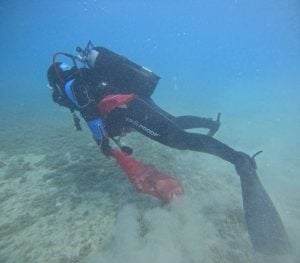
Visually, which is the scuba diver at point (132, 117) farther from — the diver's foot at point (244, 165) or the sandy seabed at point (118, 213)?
the sandy seabed at point (118, 213)

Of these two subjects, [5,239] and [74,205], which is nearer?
[5,239]

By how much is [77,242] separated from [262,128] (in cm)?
1283

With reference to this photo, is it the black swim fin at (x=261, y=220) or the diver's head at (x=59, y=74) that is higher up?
the diver's head at (x=59, y=74)

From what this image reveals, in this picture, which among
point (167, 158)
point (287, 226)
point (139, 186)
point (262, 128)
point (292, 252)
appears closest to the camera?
point (292, 252)

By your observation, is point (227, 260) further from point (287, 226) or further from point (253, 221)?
point (287, 226)

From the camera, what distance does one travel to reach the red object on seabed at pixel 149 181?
4.35 metres

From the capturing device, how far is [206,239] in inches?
157

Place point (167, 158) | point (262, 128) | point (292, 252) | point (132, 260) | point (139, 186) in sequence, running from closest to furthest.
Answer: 1. point (132, 260)
2. point (292, 252)
3. point (139, 186)
4. point (167, 158)
5. point (262, 128)

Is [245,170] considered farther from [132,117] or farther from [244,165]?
[132,117]

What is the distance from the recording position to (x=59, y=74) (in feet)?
16.7

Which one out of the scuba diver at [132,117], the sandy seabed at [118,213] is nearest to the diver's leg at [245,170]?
the scuba diver at [132,117]

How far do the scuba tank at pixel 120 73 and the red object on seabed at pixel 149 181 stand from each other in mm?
1228

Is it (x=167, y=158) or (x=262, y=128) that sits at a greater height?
(x=262, y=128)

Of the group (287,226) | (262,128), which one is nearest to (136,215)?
(287,226)
